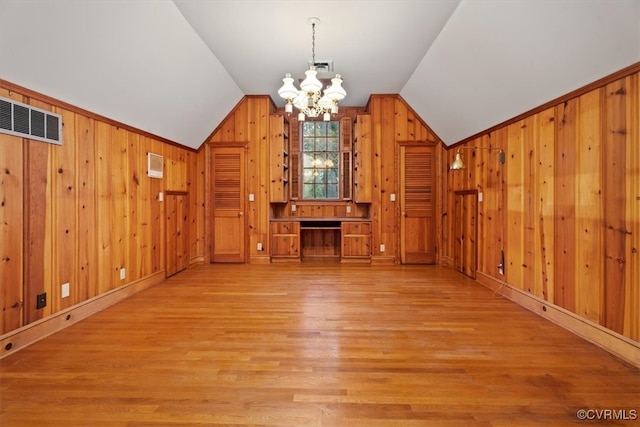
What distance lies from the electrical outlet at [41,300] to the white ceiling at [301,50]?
68.6 inches

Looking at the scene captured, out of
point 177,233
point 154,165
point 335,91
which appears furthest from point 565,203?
point 177,233

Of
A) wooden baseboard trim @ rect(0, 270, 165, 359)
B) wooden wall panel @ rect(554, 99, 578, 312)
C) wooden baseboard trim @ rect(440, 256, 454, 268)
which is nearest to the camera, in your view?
wooden baseboard trim @ rect(0, 270, 165, 359)

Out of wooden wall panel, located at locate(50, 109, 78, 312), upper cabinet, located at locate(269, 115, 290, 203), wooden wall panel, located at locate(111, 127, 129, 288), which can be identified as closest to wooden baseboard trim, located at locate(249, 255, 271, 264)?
upper cabinet, located at locate(269, 115, 290, 203)

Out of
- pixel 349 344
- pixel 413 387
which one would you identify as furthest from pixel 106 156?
pixel 413 387

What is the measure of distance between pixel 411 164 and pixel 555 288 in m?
3.23

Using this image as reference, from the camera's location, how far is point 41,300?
2584 millimetres

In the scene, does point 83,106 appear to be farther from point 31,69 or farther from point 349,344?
point 349,344

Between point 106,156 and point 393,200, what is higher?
point 106,156

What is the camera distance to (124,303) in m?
3.47

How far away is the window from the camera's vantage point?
20.9 feet

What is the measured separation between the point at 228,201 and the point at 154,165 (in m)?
1.63

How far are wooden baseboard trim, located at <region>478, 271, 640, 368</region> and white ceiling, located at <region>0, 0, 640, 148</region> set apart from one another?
2.02 meters

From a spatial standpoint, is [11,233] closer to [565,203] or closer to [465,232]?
[565,203]

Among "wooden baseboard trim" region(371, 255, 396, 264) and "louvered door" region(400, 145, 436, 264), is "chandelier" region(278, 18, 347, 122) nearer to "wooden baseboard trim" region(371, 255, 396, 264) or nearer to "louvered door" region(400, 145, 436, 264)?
"louvered door" region(400, 145, 436, 264)
